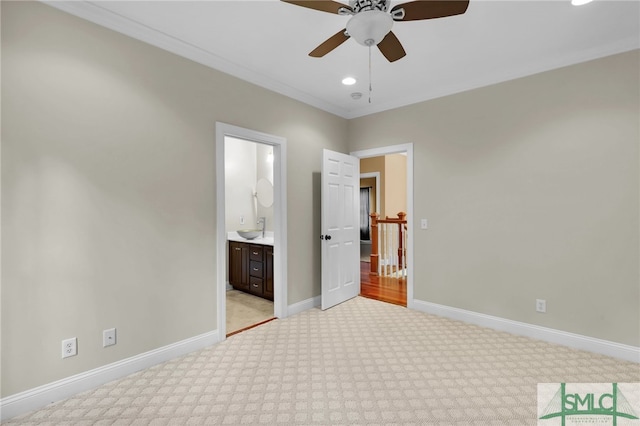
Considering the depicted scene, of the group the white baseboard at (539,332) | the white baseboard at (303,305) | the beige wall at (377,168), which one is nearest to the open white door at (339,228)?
the white baseboard at (303,305)

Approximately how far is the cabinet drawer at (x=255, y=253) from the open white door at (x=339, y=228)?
98 centimetres

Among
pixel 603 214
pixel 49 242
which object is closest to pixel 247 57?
pixel 49 242

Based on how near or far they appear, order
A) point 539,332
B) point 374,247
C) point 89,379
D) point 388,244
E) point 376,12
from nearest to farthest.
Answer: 1. point 376,12
2. point 89,379
3. point 539,332
4. point 388,244
5. point 374,247

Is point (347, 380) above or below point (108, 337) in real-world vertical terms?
below

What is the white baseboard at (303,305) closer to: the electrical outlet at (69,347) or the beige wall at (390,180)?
the electrical outlet at (69,347)

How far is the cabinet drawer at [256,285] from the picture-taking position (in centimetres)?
427

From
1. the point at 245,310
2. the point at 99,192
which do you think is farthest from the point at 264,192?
the point at 99,192

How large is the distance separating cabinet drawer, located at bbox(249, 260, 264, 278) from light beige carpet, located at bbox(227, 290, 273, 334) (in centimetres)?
35

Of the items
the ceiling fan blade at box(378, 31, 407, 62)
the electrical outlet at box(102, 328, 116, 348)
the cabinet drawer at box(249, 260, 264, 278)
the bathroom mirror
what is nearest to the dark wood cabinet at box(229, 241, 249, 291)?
the cabinet drawer at box(249, 260, 264, 278)

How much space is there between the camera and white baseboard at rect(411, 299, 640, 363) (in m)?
2.58

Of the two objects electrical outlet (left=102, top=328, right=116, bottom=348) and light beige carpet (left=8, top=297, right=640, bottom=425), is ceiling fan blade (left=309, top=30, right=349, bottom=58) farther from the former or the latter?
electrical outlet (left=102, top=328, right=116, bottom=348)

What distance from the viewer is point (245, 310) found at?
3.86m

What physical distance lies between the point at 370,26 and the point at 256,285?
3.55 meters

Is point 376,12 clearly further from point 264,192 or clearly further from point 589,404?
point 264,192
